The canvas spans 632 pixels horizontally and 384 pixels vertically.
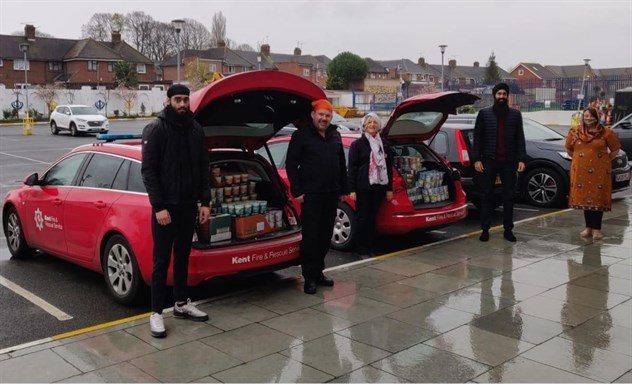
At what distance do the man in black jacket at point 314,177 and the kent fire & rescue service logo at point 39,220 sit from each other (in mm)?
2916

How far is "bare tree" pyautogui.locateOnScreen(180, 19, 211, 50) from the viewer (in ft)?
321

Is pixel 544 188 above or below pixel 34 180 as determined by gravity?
below

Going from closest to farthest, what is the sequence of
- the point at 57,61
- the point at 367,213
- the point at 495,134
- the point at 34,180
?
1. the point at 34,180
2. the point at 367,213
3. the point at 495,134
4. the point at 57,61

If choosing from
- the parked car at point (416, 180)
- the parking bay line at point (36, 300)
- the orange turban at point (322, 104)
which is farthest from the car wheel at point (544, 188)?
the parking bay line at point (36, 300)

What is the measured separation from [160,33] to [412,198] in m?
95.8

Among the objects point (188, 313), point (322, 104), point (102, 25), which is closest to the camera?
point (188, 313)

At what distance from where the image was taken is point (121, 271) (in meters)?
5.56

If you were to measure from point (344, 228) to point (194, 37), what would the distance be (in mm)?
96397

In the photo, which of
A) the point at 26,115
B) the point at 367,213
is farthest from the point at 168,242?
the point at 26,115

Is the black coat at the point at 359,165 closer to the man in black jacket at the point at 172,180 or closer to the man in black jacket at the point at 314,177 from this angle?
the man in black jacket at the point at 314,177

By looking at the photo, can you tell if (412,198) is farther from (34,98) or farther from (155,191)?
(34,98)

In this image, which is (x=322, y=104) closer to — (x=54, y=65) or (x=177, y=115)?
(x=177, y=115)

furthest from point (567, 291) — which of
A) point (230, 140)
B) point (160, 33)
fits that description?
point (160, 33)

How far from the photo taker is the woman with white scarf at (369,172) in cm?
718
